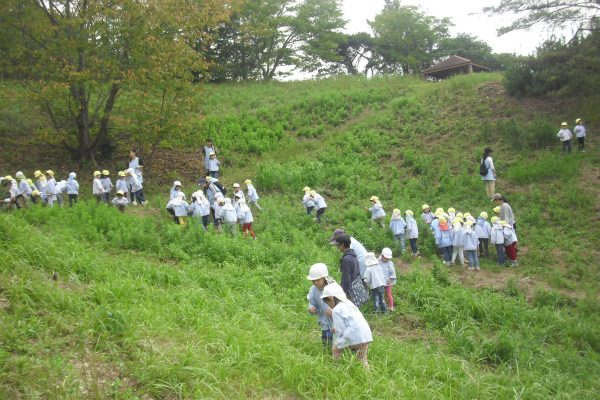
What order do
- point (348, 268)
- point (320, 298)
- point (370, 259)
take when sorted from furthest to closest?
point (370, 259), point (348, 268), point (320, 298)

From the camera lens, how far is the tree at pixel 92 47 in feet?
54.5

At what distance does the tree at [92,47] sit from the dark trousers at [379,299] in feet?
38.8

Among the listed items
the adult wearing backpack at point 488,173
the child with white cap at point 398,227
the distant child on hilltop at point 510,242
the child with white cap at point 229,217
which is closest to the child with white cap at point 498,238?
the distant child on hilltop at point 510,242

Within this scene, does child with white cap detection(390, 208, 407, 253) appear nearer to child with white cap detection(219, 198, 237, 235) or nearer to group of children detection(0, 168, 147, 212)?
child with white cap detection(219, 198, 237, 235)

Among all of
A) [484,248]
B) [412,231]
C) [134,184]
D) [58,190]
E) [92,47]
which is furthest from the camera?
[92,47]

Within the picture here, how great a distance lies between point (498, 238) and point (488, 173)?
4.53 meters

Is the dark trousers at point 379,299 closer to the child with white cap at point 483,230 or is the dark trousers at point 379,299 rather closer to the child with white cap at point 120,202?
the child with white cap at point 483,230

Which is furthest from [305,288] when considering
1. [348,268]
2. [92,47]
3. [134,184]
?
[92,47]

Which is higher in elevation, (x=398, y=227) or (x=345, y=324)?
(x=398, y=227)

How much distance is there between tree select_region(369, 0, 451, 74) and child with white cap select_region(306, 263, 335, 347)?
37041 mm

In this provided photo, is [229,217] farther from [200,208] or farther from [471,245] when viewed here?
[471,245]

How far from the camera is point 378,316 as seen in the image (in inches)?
352

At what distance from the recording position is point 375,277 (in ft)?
28.5

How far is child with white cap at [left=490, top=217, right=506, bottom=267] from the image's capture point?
12.1 metres
